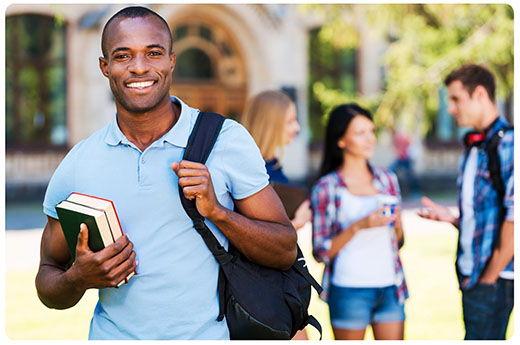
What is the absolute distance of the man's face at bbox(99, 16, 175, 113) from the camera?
217 centimetres

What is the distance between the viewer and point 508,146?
3658 mm

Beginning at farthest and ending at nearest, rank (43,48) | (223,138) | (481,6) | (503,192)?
1. (43,48)
2. (481,6)
3. (503,192)
4. (223,138)

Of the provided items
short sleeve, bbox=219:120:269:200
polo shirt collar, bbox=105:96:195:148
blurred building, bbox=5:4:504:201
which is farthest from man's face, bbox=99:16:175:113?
blurred building, bbox=5:4:504:201

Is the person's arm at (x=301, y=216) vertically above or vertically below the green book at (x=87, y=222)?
below

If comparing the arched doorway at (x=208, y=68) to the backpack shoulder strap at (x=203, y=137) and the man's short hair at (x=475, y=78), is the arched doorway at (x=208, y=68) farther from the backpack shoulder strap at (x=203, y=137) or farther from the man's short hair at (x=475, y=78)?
the backpack shoulder strap at (x=203, y=137)

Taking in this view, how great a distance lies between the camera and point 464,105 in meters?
3.93

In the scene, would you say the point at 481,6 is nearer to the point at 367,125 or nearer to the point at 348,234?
the point at 367,125

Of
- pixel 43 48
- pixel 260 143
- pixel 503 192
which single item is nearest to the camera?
pixel 503 192

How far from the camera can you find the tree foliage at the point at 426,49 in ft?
24.8

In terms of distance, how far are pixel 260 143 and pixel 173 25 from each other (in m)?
14.2

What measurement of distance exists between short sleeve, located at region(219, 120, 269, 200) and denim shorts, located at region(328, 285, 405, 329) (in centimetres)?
193

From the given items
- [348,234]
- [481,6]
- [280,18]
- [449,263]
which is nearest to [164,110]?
[348,234]

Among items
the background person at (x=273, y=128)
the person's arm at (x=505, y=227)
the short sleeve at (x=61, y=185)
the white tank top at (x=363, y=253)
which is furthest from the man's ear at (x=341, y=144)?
the short sleeve at (x=61, y=185)

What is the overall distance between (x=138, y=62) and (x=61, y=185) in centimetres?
51
